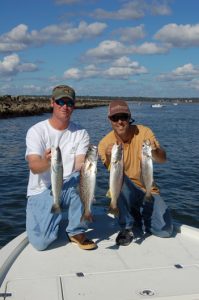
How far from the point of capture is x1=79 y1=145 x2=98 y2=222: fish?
5.46 metres

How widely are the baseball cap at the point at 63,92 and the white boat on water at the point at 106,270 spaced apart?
217 centimetres

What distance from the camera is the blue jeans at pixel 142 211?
6.46 metres

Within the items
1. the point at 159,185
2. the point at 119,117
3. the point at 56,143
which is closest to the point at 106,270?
the point at 56,143

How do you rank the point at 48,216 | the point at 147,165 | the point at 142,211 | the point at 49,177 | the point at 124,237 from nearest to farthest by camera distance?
the point at 147,165, the point at 48,216, the point at 49,177, the point at 124,237, the point at 142,211

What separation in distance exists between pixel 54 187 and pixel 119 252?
1.39m

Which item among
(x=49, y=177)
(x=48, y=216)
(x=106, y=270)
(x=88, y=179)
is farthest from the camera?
(x=49, y=177)

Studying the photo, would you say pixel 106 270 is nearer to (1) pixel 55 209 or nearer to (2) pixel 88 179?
(1) pixel 55 209

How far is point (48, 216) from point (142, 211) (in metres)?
1.62

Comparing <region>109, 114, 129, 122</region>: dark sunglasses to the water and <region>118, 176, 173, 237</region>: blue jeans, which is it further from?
the water

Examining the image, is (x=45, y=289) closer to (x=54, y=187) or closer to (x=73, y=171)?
(x=54, y=187)

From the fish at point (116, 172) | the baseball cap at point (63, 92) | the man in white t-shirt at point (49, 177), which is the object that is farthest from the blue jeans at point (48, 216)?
the baseball cap at point (63, 92)

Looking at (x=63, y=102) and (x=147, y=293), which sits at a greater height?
(x=63, y=102)

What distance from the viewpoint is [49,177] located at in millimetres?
6215

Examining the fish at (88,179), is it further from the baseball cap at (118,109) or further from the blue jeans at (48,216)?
the baseball cap at (118,109)
